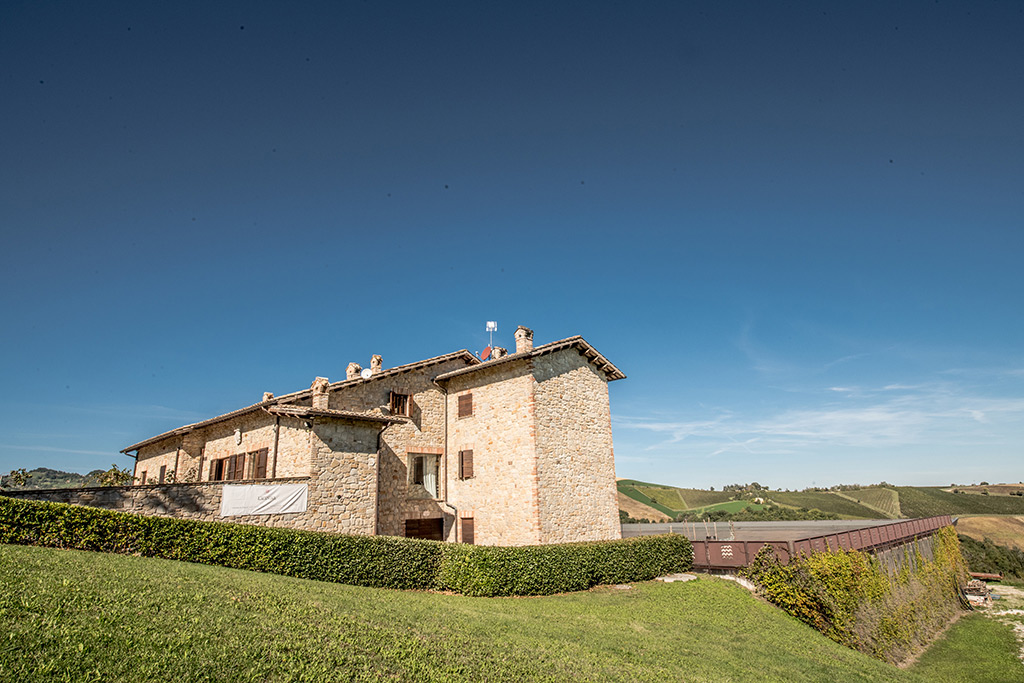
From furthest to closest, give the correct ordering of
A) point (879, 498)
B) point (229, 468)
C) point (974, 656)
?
1. point (879, 498)
2. point (229, 468)
3. point (974, 656)

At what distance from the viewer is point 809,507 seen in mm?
68875

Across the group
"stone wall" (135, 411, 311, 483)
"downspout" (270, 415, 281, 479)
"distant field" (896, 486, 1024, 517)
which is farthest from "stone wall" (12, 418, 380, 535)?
"distant field" (896, 486, 1024, 517)

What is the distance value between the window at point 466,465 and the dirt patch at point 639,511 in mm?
34359

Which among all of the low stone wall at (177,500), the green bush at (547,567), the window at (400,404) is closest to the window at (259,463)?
the low stone wall at (177,500)

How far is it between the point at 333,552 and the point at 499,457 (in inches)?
298

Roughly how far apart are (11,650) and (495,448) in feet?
51.7

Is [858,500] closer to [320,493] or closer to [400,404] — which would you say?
[400,404]

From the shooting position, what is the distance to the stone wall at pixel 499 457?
62.2 feet

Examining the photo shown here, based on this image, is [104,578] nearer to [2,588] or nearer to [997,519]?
[2,588]

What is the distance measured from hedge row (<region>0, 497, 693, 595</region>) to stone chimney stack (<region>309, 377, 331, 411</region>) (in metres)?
5.36

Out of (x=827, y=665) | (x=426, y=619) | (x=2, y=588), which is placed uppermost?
(x=2, y=588)

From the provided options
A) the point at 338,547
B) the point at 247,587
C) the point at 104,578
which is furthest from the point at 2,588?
the point at 338,547

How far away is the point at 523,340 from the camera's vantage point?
21375 millimetres

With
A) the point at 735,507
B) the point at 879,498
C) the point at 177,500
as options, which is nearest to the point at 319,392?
the point at 177,500
